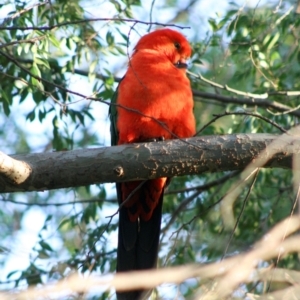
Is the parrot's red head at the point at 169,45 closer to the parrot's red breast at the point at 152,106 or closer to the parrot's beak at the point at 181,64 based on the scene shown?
the parrot's beak at the point at 181,64

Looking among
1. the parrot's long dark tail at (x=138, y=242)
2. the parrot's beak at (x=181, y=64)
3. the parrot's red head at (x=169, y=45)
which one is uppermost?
the parrot's red head at (x=169, y=45)

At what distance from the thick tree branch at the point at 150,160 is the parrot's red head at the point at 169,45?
1.68 meters

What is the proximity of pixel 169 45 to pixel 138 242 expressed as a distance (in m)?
1.72

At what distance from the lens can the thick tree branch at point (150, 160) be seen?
3969 mm

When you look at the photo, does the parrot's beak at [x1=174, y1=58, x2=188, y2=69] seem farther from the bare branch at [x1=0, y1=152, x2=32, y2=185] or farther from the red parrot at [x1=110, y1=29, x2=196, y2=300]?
the bare branch at [x1=0, y1=152, x2=32, y2=185]

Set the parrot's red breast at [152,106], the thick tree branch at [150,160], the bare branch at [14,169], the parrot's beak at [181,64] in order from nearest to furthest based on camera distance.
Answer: the bare branch at [14,169]
the thick tree branch at [150,160]
the parrot's red breast at [152,106]
the parrot's beak at [181,64]

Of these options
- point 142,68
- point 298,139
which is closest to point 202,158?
point 298,139

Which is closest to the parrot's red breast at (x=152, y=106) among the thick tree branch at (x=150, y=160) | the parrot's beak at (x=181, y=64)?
the parrot's beak at (x=181, y=64)

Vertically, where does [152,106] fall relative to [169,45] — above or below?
below

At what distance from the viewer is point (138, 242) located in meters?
5.01

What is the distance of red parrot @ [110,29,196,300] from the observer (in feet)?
16.0

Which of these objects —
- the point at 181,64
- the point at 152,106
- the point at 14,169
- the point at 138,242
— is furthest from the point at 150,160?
the point at 181,64

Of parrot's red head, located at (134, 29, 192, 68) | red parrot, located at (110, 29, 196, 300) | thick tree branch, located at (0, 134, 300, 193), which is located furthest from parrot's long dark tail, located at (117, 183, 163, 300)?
parrot's red head, located at (134, 29, 192, 68)

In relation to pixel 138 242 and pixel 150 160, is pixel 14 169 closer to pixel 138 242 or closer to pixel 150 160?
pixel 150 160
